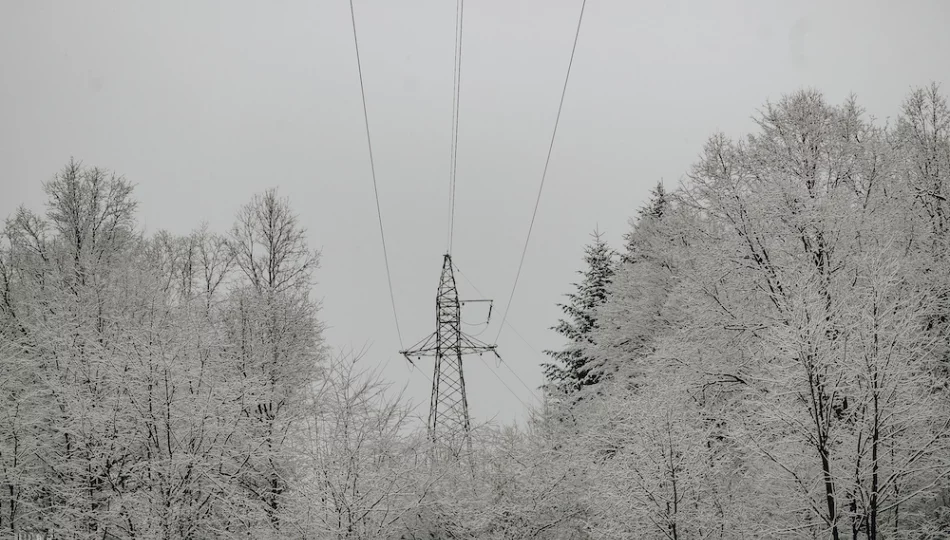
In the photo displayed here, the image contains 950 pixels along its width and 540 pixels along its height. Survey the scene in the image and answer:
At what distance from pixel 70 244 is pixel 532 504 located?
52.7 ft

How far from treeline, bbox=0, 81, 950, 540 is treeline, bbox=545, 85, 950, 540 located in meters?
0.08

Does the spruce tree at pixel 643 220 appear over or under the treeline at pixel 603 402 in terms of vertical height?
over

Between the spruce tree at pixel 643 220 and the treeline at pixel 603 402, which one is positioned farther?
the spruce tree at pixel 643 220

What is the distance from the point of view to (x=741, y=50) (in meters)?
136

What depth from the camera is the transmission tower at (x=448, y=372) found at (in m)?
15.6

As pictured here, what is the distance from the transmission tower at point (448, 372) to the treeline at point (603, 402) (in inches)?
22.9

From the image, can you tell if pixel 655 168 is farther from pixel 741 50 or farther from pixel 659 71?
pixel 659 71

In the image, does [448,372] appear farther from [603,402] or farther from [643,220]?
[643,220]

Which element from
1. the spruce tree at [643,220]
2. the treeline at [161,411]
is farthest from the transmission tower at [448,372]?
the spruce tree at [643,220]

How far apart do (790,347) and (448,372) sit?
401 inches

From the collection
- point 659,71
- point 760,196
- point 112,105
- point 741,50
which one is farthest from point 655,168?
point 760,196

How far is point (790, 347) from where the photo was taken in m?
10.1

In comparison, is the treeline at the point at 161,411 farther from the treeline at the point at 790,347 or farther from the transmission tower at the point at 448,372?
the treeline at the point at 790,347

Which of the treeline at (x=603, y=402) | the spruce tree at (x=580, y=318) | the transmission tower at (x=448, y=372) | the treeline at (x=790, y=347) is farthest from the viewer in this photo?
the spruce tree at (x=580, y=318)
